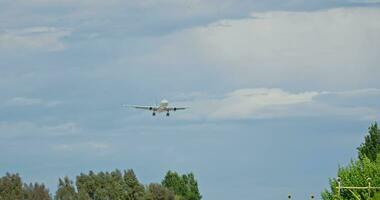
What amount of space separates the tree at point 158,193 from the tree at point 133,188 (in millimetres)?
973

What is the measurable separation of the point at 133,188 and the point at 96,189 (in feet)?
16.1

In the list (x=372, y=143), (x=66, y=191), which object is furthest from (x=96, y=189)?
(x=372, y=143)

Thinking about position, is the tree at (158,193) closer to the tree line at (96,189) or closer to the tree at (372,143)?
the tree line at (96,189)

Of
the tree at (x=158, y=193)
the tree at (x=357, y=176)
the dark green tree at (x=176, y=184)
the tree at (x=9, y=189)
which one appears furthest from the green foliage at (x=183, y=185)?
the tree at (x=357, y=176)

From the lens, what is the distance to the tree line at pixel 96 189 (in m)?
175

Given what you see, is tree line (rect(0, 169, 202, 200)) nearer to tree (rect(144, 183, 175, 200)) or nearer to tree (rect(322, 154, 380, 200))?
tree (rect(144, 183, 175, 200))

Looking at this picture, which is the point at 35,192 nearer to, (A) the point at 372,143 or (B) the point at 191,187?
(B) the point at 191,187

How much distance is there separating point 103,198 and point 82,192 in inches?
115

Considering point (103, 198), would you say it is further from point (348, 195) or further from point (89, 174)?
point (348, 195)

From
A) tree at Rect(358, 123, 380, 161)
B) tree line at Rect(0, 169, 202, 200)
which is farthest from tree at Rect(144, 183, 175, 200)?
tree at Rect(358, 123, 380, 161)

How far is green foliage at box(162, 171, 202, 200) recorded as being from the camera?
18052cm

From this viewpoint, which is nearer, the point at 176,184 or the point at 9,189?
the point at 9,189

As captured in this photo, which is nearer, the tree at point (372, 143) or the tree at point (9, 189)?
the tree at point (372, 143)

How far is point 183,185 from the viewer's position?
7160 inches
